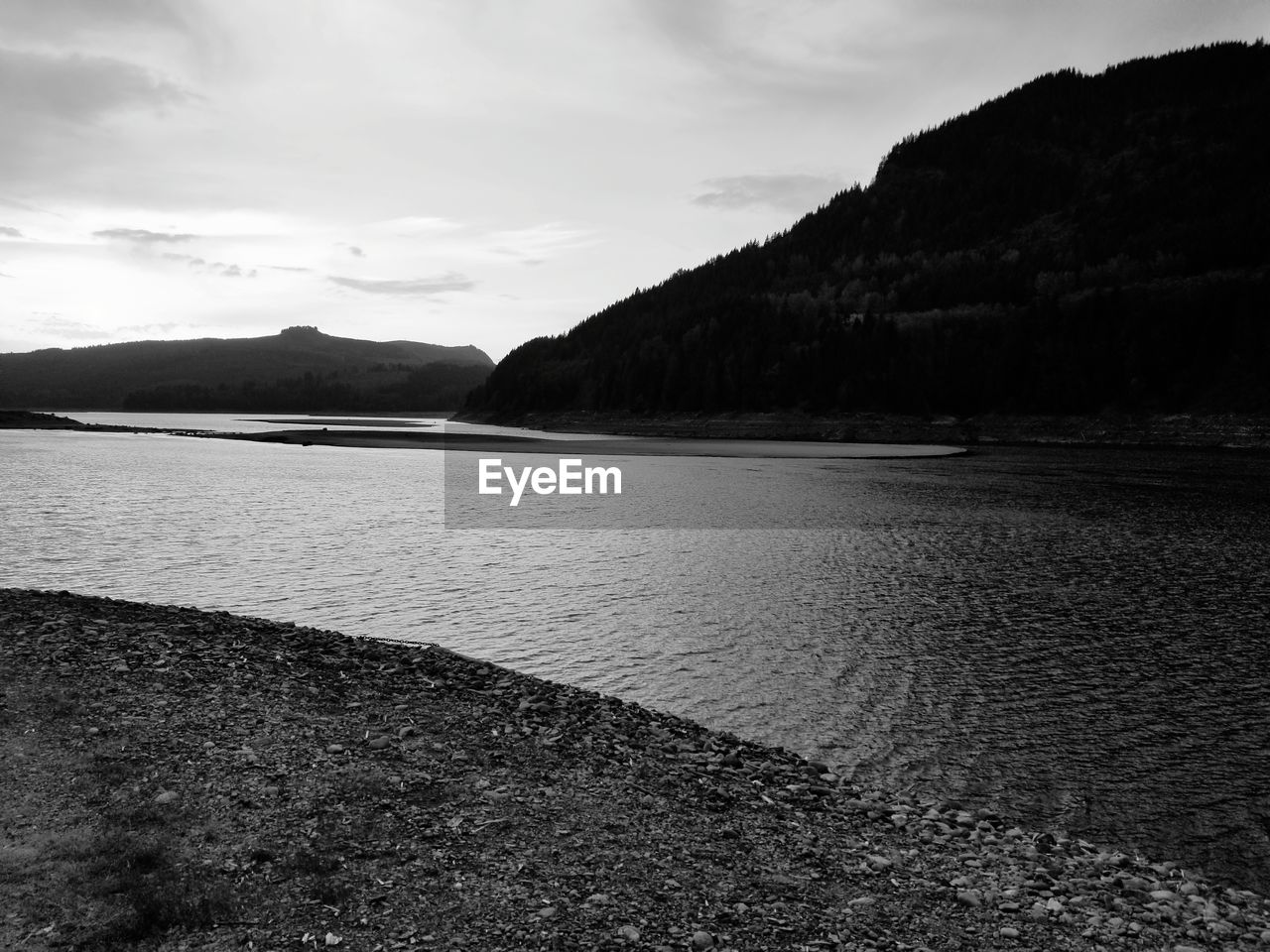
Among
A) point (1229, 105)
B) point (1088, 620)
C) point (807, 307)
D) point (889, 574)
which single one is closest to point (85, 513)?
point (889, 574)

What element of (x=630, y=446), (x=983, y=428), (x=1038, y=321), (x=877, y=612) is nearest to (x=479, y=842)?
(x=877, y=612)

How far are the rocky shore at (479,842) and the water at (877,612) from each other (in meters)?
1.76

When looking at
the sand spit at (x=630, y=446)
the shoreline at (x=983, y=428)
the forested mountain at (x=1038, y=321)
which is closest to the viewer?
the sand spit at (x=630, y=446)

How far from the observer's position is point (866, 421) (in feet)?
387

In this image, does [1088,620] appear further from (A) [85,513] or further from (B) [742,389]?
(B) [742,389]

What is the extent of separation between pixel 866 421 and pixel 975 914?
378 ft

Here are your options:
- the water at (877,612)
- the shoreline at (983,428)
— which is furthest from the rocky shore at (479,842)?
the shoreline at (983,428)

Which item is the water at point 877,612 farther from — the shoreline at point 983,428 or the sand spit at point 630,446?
the shoreline at point 983,428

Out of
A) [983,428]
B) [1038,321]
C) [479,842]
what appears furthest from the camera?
[1038,321]

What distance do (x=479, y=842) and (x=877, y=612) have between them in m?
14.5

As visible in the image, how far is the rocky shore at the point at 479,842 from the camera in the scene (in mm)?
6797

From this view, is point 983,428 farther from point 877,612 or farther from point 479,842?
point 479,842

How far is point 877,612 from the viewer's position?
67.2 feet

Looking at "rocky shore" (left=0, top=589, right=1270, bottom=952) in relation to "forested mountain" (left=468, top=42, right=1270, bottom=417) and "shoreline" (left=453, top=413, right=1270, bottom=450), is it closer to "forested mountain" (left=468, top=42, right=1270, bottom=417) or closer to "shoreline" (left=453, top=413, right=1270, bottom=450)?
"shoreline" (left=453, top=413, right=1270, bottom=450)
